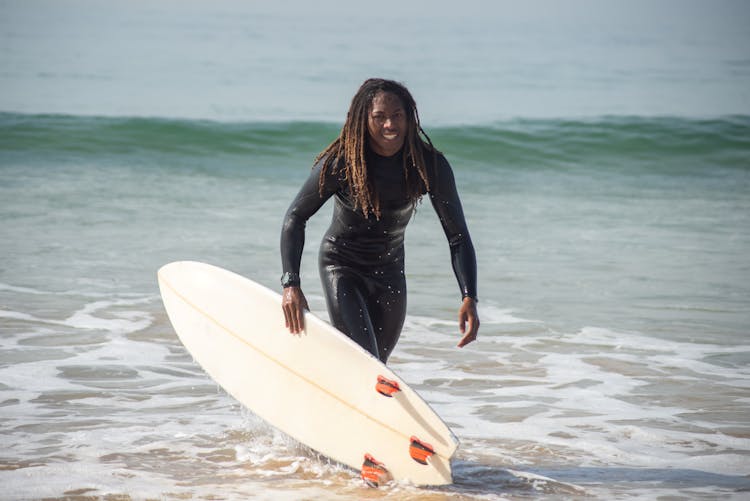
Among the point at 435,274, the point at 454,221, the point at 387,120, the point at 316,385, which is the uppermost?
the point at 387,120

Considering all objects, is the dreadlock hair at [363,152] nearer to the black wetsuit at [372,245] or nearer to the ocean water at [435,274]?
the black wetsuit at [372,245]

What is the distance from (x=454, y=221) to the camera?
11.7 ft

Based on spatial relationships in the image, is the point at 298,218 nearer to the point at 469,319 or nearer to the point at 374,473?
the point at 469,319

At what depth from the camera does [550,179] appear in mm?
15297

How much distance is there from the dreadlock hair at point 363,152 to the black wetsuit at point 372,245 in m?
0.03

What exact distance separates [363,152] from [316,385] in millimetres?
885

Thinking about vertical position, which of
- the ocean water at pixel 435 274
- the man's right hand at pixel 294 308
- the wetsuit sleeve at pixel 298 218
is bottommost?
the ocean water at pixel 435 274

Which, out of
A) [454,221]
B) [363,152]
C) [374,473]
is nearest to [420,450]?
[374,473]

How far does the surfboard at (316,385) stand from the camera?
3.43m

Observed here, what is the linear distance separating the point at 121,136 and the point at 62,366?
12.5 metres

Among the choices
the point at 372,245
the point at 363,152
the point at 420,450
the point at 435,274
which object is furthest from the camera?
the point at 435,274

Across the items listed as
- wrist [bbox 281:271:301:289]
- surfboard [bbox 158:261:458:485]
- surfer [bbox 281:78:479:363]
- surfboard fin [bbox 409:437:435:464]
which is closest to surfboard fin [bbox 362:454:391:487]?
surfboard [bbox 158:261:458:485]

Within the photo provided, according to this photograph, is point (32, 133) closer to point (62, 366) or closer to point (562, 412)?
point (62, 366)

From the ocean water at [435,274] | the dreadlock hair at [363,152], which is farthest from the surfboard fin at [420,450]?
the dreadlock hair at [363,152]
